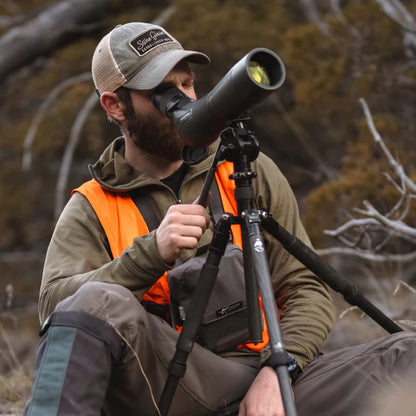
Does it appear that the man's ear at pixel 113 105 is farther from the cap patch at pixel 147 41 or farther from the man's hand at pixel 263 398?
the man's hand at pixel 263 398

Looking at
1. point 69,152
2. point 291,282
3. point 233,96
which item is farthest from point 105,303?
point 69,152

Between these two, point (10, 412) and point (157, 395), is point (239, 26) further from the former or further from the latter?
point (157, 395)

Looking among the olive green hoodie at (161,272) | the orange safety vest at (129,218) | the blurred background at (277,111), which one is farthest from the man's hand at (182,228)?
the blurred background at (277,111)

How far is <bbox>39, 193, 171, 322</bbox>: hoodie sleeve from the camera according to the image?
2158 mm

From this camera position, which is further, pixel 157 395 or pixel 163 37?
pixel 163 37

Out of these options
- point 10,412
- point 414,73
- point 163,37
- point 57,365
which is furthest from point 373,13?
point 57,365

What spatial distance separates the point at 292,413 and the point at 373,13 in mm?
4408

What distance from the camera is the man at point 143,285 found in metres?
1.93

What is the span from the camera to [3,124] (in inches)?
319

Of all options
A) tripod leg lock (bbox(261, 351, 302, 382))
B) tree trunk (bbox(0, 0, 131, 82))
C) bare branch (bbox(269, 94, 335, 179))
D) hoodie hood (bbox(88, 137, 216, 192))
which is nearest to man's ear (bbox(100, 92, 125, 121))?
hoodie hood (bbox(88, 137, 216, 192))

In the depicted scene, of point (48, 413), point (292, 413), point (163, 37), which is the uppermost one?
point (163, 37)

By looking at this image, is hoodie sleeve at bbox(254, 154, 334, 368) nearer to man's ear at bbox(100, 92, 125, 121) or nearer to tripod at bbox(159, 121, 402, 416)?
tripod at bbox(159, 121, 402, 416)

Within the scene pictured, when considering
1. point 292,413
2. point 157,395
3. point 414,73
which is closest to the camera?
point 292,413

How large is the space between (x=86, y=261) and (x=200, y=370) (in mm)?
502
